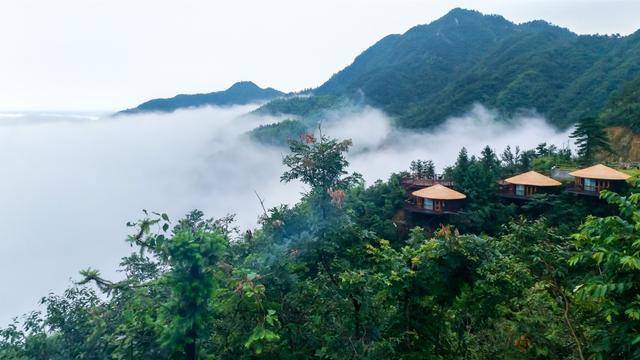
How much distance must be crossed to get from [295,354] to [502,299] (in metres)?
3.98

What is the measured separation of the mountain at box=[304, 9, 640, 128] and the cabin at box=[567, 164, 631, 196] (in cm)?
4400

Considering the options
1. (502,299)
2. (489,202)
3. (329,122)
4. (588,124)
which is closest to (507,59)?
(329,122)

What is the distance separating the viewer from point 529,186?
24.6 metres

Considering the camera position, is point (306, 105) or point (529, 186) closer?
point (529, 186)

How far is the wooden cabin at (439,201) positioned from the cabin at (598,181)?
6.45 meters

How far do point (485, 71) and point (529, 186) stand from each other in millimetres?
80751

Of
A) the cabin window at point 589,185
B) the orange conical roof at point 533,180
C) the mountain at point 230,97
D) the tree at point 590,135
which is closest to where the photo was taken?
the cabin window at point 589,185

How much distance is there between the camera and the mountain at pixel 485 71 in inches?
2849

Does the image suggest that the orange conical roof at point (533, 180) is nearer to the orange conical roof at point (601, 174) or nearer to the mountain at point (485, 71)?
the orange conical roof at point (601, 174)

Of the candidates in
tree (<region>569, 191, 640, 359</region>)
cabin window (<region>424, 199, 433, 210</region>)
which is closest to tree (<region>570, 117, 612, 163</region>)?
cabin window (<region>424, 199, 433, 210</region>)

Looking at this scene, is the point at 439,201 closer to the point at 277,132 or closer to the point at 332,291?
the point at 332,291

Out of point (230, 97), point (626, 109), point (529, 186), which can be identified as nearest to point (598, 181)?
point (529, 186)

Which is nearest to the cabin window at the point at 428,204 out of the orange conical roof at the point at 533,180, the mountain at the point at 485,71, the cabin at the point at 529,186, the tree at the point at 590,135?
the cabin at the point at 529,186

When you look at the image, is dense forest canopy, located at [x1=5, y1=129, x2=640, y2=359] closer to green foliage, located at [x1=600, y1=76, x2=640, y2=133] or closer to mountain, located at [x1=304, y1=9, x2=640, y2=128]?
green foliage, located at [x1=600, y1=76, x2=640, y2=133]
